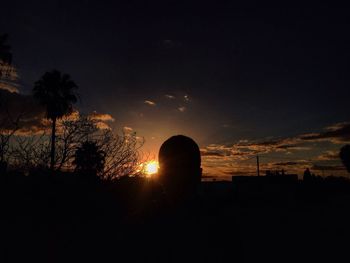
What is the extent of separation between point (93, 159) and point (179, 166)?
5522mm

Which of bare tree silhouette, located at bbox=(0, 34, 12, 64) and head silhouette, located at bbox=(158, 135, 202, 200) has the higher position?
bare tree silhouette, located at bbox=(0, 34, 12, 64)

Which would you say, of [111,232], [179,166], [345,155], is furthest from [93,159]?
[345,155]

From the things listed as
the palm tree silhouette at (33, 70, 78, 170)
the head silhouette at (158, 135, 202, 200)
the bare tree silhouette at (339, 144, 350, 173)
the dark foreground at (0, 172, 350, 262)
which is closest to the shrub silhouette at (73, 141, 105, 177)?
the dark foreground at (0, 172, 350, 262)

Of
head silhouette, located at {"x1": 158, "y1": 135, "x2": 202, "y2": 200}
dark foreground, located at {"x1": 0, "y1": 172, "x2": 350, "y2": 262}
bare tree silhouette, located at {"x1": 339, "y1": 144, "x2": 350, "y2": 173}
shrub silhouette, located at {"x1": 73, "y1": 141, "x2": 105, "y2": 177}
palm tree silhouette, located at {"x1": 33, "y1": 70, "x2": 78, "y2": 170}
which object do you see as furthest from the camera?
bare tree silhouette, located at {"x1": 339, "y1": 144, "x2": 350, "y2": 173}

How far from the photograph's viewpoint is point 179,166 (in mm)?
16250

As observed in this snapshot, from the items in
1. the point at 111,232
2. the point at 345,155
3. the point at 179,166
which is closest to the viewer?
the point at 111,232

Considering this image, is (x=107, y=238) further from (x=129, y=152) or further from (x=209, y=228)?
(x=209, y=228)

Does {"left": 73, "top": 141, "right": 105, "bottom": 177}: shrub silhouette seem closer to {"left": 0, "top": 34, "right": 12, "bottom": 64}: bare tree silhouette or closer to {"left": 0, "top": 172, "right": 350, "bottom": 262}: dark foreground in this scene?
{"left": 0, "top": 172, "right": 350, "bottom": 262}: dark foreground

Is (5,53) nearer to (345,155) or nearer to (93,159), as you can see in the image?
(93,159)

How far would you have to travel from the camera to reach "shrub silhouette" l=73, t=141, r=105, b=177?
39.9 feet

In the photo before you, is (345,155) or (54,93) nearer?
(54,93)

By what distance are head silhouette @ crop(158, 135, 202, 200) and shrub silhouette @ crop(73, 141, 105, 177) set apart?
11.4 ft

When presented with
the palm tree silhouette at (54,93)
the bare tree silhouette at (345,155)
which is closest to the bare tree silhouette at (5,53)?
the palm tree silhouette at (54,93)

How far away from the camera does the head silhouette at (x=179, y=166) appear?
49.6 feet
